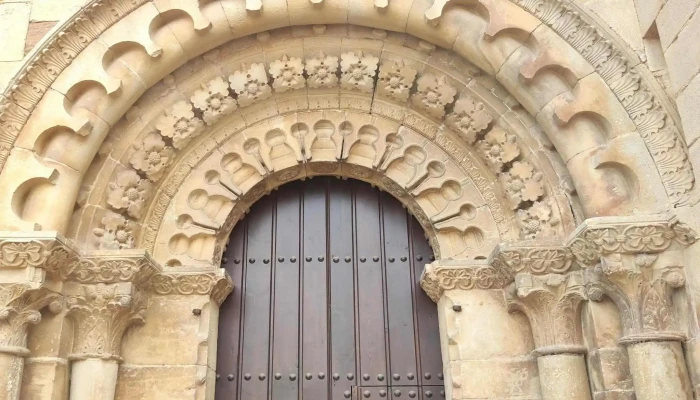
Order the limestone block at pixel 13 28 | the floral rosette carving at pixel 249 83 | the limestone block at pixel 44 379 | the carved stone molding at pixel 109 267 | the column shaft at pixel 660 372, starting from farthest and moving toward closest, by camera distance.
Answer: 1. the floral rosette carving at pixel 249 83
2. the limestone block at pixel 13 28
3. the carved stone molding at pixel 109 267
4. the limestone block at pixel 44 379
5. the column shaft at pixel 660 372

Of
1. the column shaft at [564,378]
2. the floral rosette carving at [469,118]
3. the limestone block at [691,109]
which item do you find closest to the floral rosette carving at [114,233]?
the floral rosette carving at [469,118]

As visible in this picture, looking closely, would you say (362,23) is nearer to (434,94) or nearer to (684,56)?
(434,94)

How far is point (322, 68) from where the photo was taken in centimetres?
437

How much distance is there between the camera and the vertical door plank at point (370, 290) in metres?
4.09

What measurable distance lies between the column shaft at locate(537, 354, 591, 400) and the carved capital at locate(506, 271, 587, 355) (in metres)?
0.04

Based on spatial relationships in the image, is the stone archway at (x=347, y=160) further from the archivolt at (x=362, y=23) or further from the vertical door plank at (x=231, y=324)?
the vertical door plank at (x=231, y=324)

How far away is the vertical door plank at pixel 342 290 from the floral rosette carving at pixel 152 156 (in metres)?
1.15

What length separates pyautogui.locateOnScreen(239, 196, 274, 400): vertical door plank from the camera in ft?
13.4

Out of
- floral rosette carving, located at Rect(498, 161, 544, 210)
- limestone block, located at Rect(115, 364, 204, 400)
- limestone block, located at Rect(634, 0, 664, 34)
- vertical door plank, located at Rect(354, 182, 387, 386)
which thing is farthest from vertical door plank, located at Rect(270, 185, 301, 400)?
limestone block, located at Rect(634, 0, 664, 34)

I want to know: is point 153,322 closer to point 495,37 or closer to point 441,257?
point 441,257

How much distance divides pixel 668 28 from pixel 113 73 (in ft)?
10.4

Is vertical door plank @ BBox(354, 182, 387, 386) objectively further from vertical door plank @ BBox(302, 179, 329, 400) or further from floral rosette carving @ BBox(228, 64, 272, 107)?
floral rosette carving @ BBox(228, 64, 272, 107)

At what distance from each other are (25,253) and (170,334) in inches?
38.1

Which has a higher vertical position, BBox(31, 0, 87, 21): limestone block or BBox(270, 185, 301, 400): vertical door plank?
BBox(31, 0, 87, 21): limestone block
